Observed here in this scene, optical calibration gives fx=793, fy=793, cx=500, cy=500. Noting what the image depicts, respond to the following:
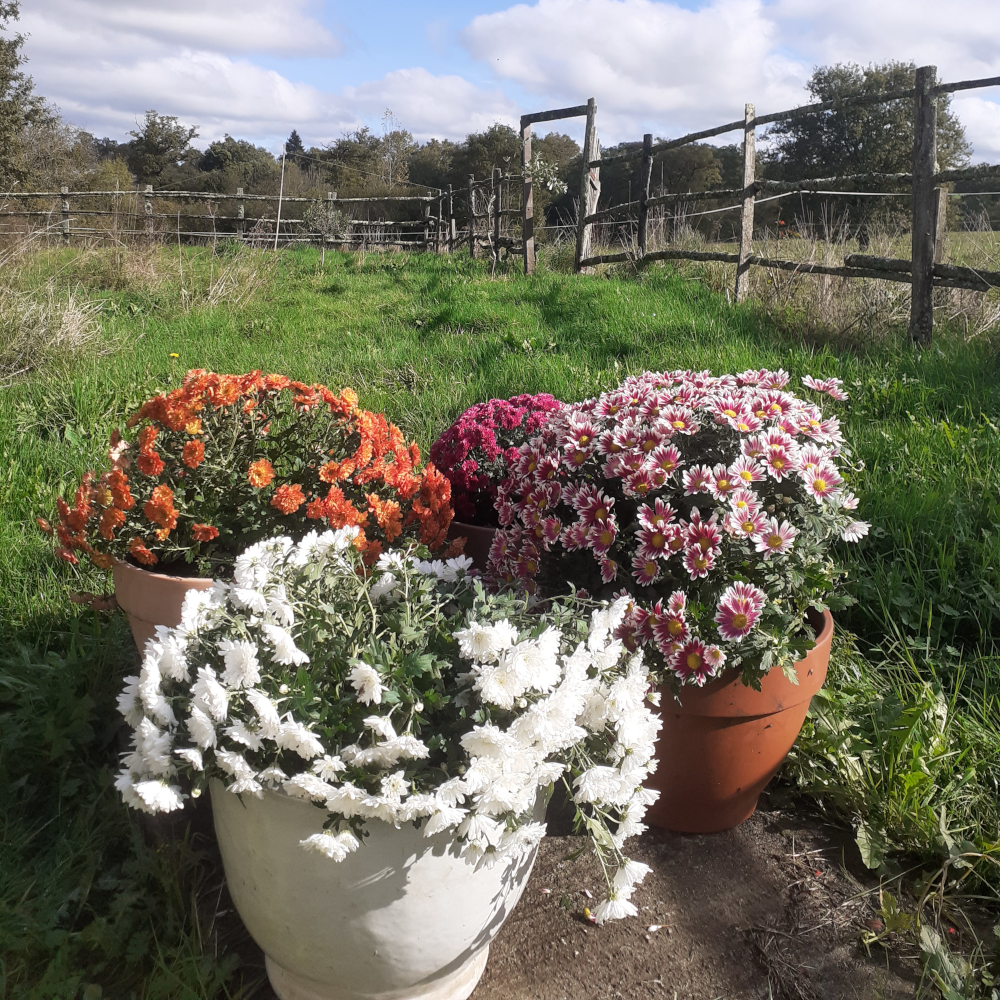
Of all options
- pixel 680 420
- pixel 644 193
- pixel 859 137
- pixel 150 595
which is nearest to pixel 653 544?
pixel 680 420

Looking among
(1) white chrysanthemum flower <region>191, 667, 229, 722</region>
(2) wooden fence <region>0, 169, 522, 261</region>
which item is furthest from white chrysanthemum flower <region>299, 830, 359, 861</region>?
(2) wooden fence <region>0, 169, 522, 261</region>

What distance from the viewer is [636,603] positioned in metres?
1.75

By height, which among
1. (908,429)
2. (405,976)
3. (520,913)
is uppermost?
(908,429)

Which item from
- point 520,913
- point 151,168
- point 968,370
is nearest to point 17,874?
point 520,913

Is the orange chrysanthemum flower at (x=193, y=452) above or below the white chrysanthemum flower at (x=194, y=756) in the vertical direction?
above

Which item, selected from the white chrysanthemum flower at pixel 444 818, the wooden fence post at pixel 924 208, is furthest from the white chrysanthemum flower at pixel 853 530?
the wooden fence post at pixel 924 208

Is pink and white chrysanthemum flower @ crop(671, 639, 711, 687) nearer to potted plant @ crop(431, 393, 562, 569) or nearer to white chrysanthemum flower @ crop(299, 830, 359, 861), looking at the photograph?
white chrysanthemum flower @ crop(299, 830, 359, 861)

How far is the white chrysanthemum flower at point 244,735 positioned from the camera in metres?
1.15

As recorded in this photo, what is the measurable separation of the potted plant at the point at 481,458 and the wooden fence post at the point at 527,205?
7143 millimetres

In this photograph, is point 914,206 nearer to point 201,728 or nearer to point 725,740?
point 725,740

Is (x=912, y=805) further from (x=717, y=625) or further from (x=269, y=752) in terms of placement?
(x=269, y=752)

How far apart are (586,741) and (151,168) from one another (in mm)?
45641

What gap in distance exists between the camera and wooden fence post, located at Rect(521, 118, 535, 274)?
9.42 meters

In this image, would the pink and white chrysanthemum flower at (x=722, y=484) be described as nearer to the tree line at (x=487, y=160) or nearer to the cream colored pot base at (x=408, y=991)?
the cream colored pot base at (x=408, y=991)
